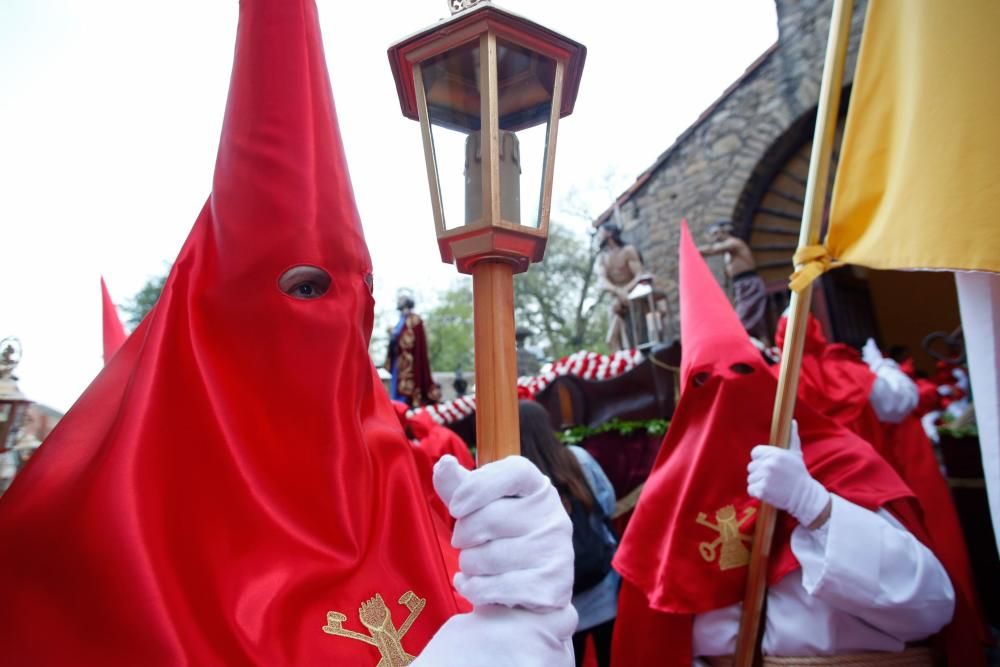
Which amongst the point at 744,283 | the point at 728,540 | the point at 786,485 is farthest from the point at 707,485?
the point at 744,283

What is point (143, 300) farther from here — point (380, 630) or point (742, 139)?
point (380, 630)

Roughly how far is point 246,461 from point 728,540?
6.61ft

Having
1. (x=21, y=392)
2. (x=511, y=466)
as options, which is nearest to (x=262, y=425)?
(x=511, y=466)

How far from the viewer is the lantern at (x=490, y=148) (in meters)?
1.02

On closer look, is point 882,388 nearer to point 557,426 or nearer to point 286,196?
point 557,426

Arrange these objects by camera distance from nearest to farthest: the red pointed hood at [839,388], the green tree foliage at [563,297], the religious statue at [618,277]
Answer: the red pointed hood at [839,388]
the religious statue at [618,277]
the green tree foliage at [563,297]

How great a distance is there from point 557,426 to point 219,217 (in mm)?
4418

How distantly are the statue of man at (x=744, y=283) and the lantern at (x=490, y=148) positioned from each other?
22.1 feet

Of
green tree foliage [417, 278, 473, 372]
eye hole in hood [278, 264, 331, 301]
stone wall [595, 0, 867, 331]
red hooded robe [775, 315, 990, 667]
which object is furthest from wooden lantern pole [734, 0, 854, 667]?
green tree foliage [417, 278, 473, 372]

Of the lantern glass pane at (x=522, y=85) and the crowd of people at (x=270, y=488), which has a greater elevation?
the lantern glass pane at (x=522, y=85)

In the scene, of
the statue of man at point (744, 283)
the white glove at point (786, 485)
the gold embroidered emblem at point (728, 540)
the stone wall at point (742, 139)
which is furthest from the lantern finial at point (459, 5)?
the stone wall at point (742, 139)

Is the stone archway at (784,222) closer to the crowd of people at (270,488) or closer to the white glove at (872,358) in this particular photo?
the white glove at (872,358)

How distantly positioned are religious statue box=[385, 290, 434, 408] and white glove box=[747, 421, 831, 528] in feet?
17.0

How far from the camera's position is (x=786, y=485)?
223 centimetres
